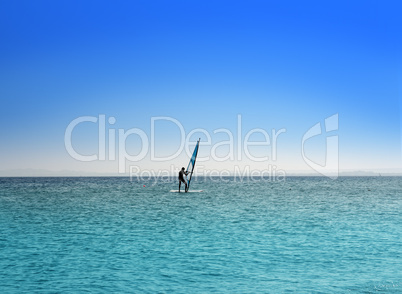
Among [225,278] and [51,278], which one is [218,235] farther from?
[51,278]

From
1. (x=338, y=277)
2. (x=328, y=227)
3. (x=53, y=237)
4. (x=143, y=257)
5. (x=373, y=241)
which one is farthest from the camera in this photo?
(x=328, y=227)

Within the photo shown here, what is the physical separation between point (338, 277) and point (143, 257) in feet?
23.9

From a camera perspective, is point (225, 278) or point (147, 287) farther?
point (225, 278)

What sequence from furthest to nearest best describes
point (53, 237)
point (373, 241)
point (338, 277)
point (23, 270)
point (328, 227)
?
point (328, 227)
point (53, 237)
point (373, 241)
point (23, 270)
point (338, 277)

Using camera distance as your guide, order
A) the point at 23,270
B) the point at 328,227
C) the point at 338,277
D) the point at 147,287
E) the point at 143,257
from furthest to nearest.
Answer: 1. the point at 328,227
2. the point at 143,257
3. the point at 23,270
4. the point at 338,277
5. the point at 147,287

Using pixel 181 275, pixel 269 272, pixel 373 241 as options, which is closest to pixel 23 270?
pixel 181 275

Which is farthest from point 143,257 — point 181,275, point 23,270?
point 23,270

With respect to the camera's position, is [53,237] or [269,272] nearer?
[269,272]

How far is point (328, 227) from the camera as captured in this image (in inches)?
997

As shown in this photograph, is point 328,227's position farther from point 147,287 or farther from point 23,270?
point 23,270

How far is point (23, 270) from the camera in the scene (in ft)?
47.2

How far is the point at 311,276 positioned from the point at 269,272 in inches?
53.2

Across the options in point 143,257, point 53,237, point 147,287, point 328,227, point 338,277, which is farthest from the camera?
point 328,227

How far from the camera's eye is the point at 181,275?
13.8 meters
